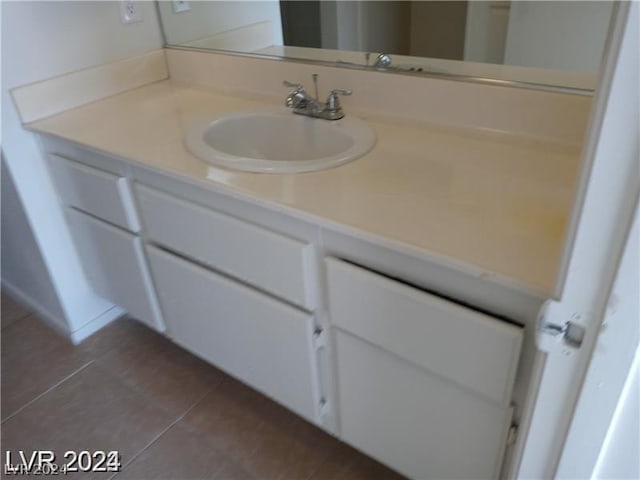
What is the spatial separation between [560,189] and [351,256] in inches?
16.8

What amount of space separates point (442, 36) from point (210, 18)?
87 cm

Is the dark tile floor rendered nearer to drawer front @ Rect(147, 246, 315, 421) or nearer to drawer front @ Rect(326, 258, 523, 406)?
drawer front @ Rect(147, 246, 315, 421)

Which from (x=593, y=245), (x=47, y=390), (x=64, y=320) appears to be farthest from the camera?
(x=64, y=320)

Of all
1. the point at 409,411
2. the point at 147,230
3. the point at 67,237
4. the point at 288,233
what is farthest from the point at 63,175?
the point at 409,411

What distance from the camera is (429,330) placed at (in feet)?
3.03

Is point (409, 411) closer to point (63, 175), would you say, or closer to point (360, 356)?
point (360, 356)

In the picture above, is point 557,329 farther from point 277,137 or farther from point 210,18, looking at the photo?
point 210,18

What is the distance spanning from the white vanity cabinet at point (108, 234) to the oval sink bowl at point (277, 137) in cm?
28

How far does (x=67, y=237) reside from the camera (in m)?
1.77

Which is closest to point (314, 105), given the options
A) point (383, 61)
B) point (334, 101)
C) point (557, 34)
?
point (334, 101)

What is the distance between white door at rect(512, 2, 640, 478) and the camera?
40 centimetres

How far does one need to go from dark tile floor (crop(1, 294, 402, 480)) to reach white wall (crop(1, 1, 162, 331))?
0.61ft

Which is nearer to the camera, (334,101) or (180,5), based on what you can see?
(334,101)

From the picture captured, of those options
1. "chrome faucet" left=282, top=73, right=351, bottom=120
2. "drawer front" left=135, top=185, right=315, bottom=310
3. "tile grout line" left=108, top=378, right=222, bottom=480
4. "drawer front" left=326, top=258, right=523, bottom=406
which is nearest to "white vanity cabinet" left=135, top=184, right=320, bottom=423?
"drawer front" left=135, top=185, right=315, bottom=310
